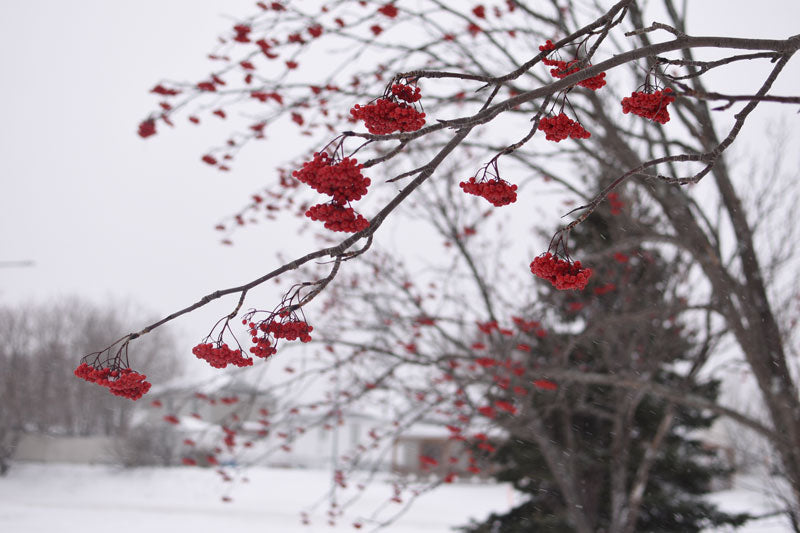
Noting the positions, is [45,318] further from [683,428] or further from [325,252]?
[325,252]

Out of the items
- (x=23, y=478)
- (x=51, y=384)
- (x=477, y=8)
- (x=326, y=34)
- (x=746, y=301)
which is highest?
(x=477, y=8)

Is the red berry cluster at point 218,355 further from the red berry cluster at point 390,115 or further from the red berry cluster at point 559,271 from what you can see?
the red berry cluster at point 559,271

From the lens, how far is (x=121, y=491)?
21.1m

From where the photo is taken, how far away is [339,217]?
1628mm

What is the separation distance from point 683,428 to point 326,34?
24.7 ft

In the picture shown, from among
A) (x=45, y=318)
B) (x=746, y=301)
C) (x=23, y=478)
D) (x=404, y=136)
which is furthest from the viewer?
(x=45, y=318)

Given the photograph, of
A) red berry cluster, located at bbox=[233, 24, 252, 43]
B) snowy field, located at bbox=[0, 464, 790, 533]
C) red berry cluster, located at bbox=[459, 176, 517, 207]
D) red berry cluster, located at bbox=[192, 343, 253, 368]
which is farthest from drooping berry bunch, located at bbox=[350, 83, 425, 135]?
snowy field, located at bbox=[0, 464, 790, 533]

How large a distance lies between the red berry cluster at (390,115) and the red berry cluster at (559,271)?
0.53 metres

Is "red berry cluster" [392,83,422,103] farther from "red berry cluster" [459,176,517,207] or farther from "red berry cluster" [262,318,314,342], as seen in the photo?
"red berry cluster" [262,318,314,342]

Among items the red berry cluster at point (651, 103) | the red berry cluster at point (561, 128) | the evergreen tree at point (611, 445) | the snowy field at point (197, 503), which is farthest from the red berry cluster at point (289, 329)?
A: the snowy field at point (197, 503)

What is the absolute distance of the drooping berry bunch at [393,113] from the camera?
5.48 ft

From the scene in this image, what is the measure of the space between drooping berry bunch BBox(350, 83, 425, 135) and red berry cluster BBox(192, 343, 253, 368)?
789mm

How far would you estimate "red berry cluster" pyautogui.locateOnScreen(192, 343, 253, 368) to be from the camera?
1.92m

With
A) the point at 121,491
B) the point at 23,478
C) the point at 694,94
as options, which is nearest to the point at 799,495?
the point at 694,94
